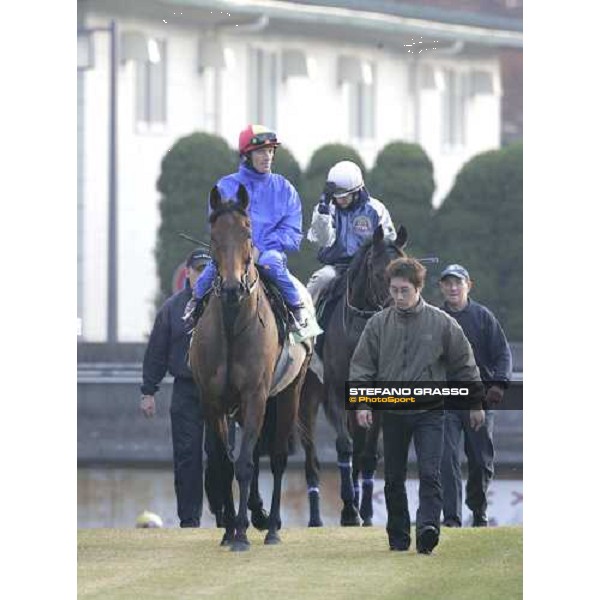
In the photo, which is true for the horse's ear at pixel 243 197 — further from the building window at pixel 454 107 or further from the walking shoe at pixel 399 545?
the walking shoe at pixel 399 545

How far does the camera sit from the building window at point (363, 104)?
20344 mm

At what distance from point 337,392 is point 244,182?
5.01 feet

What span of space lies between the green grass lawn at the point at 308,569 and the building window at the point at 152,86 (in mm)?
A: 2363

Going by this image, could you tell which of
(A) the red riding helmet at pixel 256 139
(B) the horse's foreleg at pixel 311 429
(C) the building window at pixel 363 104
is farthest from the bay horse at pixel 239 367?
(C) the building window at pixel 363 104

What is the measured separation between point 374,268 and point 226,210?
70.5 inches

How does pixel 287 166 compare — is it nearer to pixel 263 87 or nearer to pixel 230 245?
pixel 263 87

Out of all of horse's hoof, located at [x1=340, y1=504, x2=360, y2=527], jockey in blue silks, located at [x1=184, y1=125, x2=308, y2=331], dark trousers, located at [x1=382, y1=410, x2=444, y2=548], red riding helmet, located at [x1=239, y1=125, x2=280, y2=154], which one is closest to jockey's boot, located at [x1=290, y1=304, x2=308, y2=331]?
jockey in blue silks, located at [x1=184, y1=125, x2=308, y2=331]

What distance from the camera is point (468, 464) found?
20.7 metres

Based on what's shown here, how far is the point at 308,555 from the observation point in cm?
1938

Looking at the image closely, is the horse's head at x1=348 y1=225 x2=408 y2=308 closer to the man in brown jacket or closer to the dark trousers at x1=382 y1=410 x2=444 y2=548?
the man in brown jacket

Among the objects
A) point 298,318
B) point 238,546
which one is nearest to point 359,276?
point 298,318
